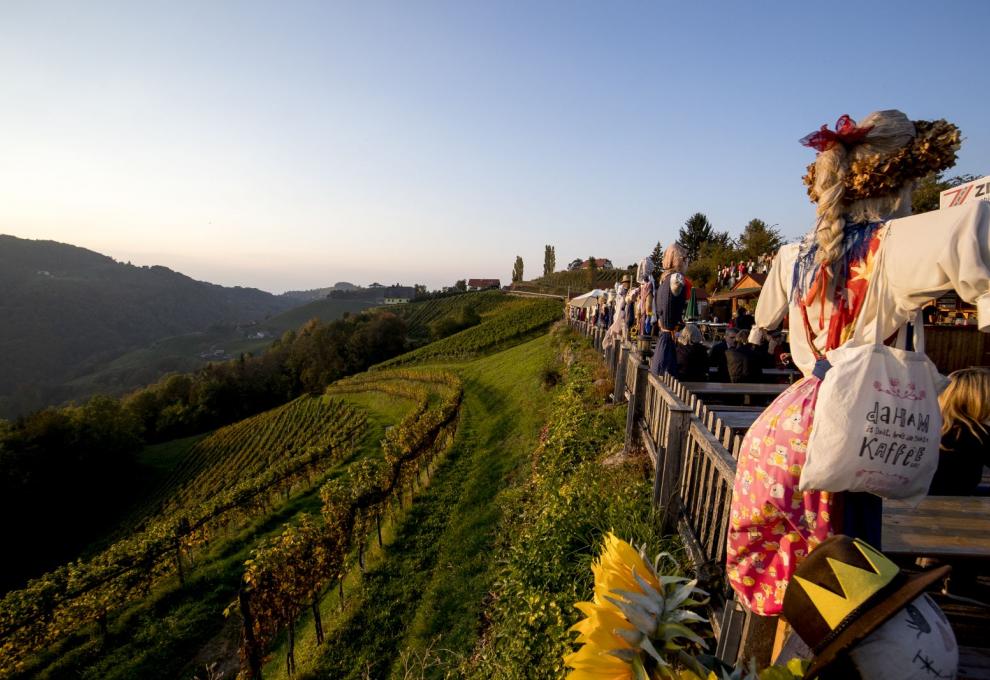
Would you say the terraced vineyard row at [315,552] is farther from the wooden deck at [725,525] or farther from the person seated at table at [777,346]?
the person seated at table at [777,346]

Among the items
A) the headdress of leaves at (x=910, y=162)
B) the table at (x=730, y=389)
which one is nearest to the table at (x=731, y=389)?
the table at (x=730, y=389)

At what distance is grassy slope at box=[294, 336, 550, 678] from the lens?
6.18 m

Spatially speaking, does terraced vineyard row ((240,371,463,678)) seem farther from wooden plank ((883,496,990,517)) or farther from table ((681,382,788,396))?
wooden plank ((883,496,990,517))

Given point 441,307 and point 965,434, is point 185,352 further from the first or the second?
point 965,434

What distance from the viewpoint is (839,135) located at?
1734 mm

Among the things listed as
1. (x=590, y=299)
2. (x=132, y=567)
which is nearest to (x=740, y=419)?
(x=132, y=567)

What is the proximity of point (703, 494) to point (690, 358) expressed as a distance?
13.9ft

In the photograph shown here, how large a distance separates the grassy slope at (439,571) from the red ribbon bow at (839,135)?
236 inches

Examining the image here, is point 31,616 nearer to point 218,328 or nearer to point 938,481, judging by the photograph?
point 938,481

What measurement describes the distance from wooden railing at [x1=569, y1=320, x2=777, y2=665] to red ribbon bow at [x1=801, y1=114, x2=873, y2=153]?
5.22 ft

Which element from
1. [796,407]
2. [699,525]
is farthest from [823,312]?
[699,525]

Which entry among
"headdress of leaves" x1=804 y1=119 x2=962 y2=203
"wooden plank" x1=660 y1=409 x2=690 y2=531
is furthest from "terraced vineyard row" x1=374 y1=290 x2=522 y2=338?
"headdress of leaves" x1=804 y1=119 x2=962 y2=203

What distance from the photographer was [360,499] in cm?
978

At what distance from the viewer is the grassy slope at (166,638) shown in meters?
8.75
